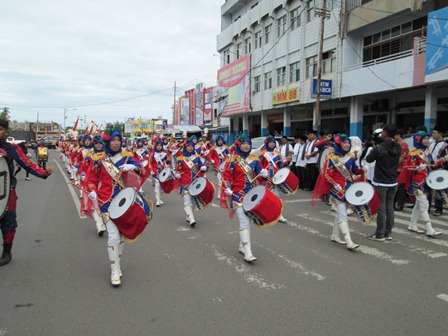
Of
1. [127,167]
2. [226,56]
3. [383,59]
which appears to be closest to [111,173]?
[127,167]

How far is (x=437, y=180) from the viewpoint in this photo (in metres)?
7.08

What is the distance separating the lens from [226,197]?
5812mm

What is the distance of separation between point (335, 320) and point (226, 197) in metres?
2.71

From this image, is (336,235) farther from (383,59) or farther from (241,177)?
(383,59)

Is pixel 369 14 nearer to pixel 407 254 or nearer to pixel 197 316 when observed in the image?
pixel 407 254

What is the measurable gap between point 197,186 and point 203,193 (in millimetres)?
325

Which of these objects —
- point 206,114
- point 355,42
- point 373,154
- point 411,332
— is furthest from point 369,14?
point 206,114

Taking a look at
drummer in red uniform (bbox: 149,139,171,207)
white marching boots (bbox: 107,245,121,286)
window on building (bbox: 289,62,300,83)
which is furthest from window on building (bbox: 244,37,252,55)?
white marching boots (bbox: 107,245,121,286)

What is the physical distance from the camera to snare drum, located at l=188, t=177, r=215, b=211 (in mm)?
7109

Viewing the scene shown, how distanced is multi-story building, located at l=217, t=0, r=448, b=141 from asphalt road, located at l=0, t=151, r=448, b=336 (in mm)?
12584

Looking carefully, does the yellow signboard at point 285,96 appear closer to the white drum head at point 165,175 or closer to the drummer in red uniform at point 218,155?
the drummer in red uniform at point 218,155

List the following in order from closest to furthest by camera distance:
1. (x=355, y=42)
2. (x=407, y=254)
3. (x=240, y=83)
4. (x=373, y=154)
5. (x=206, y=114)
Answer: (x=407, y=254), (x=373, y=154), (x=355, y=42), (x=240, y=83), (x=206, y=114)

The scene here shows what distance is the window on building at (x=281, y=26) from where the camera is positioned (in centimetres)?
2893

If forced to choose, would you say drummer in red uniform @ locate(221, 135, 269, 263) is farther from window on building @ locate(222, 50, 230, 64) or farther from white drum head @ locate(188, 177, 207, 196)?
window on building @ locate(222, 50, 230, 64)
